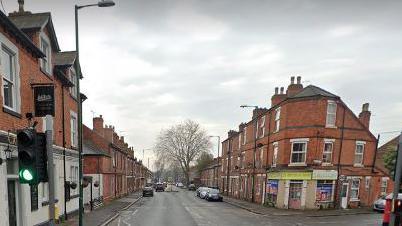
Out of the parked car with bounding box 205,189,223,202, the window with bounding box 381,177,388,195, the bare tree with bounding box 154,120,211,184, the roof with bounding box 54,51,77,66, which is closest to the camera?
the roof with bounding box 54,51,77,66

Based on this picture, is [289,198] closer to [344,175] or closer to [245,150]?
[344,175]

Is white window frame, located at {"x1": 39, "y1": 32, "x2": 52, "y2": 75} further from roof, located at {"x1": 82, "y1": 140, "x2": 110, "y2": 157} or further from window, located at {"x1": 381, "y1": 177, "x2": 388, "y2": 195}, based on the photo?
window, located at {"x1": 381, "y1": 177, "x2": 388, "y2": 195}

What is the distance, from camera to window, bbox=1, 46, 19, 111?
11234mm

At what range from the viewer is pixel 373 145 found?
98.7 ft

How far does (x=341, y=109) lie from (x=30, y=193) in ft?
79.0

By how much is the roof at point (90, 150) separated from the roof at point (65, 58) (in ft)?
38.5

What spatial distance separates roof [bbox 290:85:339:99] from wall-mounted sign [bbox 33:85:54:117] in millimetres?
23290

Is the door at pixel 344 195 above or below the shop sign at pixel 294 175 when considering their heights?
below

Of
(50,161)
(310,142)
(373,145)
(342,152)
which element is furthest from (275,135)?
(50,161)

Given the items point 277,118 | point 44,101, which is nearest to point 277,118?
point 277,118

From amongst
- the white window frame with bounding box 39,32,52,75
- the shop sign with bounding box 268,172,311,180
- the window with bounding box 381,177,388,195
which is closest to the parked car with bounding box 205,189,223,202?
the shop sign with bounding box 268,172,311,180

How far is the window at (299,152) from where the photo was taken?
27641 millimetres

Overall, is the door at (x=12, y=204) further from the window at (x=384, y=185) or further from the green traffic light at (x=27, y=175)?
the window at (x=384, y=185)

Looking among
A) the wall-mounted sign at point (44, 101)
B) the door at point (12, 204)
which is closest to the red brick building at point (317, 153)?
the door at point (12, 204)
